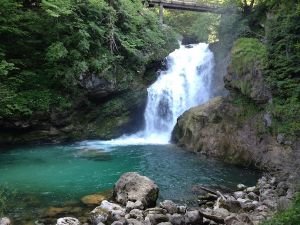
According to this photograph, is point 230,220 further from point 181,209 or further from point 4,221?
point 4,221

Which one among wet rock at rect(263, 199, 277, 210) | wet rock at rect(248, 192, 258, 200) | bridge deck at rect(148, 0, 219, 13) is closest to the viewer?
wet rock at rect(263, 199, 277, 210)

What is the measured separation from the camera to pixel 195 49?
31203mm

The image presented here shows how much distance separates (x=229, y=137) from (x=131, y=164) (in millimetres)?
5002

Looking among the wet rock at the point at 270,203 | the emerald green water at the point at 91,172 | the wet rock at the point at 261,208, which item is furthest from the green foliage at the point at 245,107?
the wet rock at the point at 261,208

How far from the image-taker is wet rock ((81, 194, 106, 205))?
519 inches

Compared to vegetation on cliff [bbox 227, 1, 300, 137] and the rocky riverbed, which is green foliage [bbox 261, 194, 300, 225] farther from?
vegetation on cliff [bbox 227, 1, 300, 137]

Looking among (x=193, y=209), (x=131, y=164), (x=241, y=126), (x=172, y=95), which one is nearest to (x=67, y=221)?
(x=193, y=209)

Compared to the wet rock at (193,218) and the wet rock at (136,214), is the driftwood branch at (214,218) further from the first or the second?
the wet rock at (136,214)

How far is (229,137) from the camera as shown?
19500mm

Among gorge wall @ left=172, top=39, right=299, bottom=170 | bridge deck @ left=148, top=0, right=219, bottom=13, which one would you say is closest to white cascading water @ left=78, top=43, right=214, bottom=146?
gorge wall @ left=172, top=39, right=299, bottom=170

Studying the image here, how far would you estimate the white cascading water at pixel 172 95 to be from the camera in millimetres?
26391

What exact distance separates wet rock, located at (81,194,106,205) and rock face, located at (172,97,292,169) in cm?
740

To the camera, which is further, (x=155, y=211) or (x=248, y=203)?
(x=248, y=203)

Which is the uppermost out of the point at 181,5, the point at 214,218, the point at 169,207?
the point at 181,5
